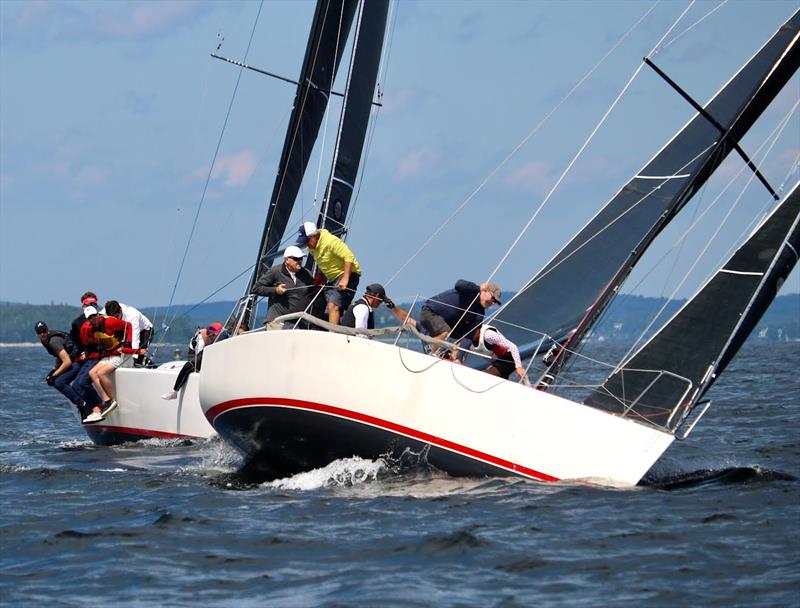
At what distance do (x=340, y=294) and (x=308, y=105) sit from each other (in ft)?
13.4

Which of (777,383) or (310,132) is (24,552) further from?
(777,383)

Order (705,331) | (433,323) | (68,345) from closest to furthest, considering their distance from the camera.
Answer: (705,331) < (433,323) < (68,345)

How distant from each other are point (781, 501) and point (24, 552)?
493 cm

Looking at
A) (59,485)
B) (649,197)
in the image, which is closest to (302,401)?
(59,485)

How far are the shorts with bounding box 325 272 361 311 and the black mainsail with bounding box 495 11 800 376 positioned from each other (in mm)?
1389

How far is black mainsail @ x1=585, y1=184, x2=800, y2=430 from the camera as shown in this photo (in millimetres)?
9336

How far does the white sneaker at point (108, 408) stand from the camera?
14438 millimetres

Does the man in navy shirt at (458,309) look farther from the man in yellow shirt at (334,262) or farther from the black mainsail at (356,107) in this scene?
the black mainsail at (356,107)

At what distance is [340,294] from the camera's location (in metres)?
10.5

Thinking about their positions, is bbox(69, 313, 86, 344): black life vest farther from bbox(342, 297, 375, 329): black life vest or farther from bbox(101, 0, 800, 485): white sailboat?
bbox(342, 297, 375, 329): black life vest

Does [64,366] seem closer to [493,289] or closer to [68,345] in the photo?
[68,345]

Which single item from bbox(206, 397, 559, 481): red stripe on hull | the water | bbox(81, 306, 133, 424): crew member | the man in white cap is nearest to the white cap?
the man in white cap

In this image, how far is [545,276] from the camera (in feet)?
A: 38.1

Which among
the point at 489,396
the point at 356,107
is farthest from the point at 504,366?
the point at 356,107
